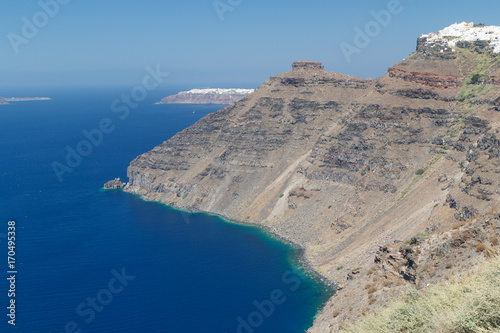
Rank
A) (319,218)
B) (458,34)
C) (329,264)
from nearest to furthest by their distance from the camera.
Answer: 1. (329,264)
2. (319,218)
3. (458,34)

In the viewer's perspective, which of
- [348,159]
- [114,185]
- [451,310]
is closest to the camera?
[451,310]

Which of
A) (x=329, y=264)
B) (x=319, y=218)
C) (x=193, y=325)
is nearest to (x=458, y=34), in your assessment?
(x=319, y=218)

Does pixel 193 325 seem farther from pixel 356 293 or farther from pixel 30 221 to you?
pixel 30 221

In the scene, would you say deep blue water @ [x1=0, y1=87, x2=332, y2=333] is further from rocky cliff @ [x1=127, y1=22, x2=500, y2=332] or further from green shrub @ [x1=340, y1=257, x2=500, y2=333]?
green shrub @ [x1=340, y1=257, x2=500, y2=333]

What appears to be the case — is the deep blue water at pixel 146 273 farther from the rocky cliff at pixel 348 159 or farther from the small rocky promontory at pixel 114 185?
the small rocky promontory at pixel 114 185

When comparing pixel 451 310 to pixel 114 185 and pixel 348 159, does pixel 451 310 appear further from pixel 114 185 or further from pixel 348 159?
pixel 114 185

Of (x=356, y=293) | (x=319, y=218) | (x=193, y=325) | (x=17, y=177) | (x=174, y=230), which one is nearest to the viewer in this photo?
(x=356, y=293)

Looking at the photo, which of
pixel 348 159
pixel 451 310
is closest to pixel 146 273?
pixel 348 159

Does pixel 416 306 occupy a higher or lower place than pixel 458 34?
lower
